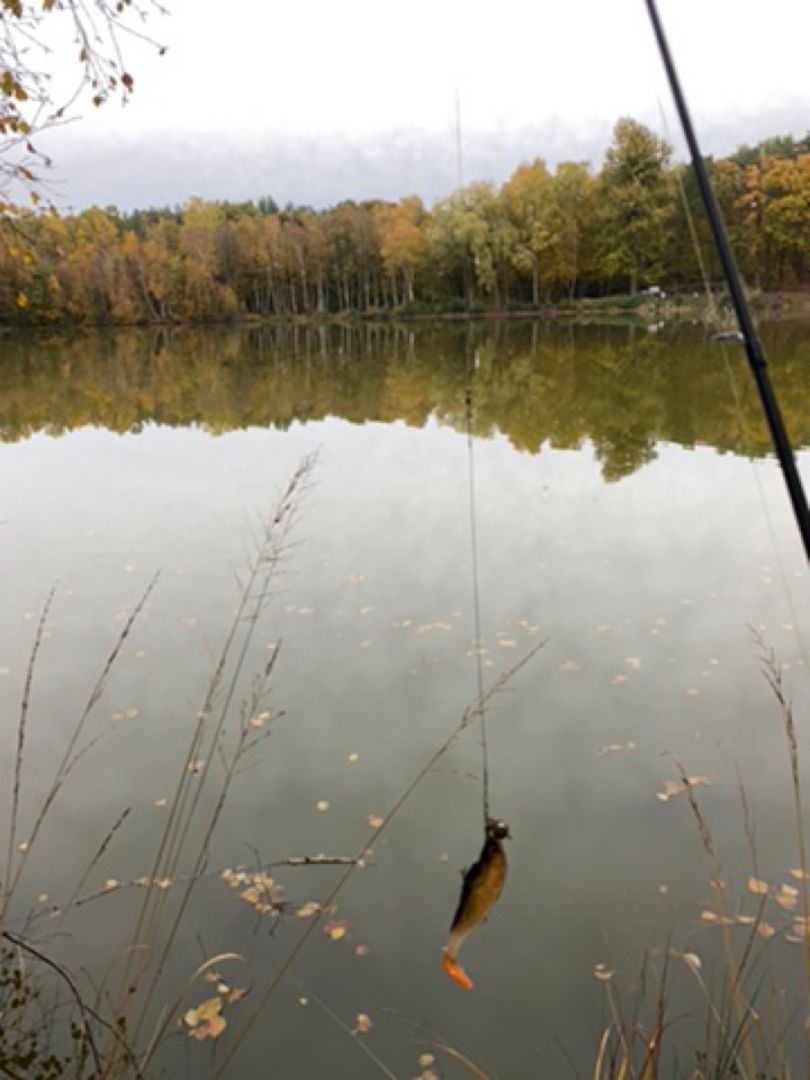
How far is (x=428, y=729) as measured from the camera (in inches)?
223

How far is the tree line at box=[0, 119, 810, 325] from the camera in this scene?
183ft

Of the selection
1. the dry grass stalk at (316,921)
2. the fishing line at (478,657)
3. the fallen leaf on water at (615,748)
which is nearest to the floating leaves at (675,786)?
the fallen leaf on water at (615,748)

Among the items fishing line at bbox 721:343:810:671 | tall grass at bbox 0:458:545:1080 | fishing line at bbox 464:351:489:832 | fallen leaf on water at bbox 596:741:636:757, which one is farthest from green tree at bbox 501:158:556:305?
tall grass at bbox 0:458:545:1080

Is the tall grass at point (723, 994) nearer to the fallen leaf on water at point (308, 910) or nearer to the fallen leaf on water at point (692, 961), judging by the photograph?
the fallen leaf on water at point (692, 961)

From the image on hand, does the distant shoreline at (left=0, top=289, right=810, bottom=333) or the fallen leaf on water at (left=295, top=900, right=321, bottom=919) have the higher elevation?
the distant shoreline at (left=0, top=289, right=810, bottom=333)

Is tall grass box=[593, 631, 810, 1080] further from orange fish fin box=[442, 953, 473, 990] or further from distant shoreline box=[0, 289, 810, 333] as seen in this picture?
distant shoreline box=[0, 289, 810, 333]

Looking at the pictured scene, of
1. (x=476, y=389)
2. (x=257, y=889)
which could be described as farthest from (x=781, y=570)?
(x=476, y=389)

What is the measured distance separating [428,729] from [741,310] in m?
4.43

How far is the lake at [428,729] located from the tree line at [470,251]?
38263mm

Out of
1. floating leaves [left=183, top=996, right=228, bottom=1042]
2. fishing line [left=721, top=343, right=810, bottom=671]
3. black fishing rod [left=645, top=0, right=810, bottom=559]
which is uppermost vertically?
black fishing rod [left=645, top=0, right=810, bottom=559]

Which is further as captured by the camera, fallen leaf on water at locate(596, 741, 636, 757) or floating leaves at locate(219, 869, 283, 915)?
fallen leaf on water at locate(596, 741, 636, 757)

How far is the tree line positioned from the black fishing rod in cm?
4652

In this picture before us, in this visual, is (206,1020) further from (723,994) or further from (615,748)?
(615,748)

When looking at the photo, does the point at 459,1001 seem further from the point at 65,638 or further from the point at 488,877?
the point at 65,638
